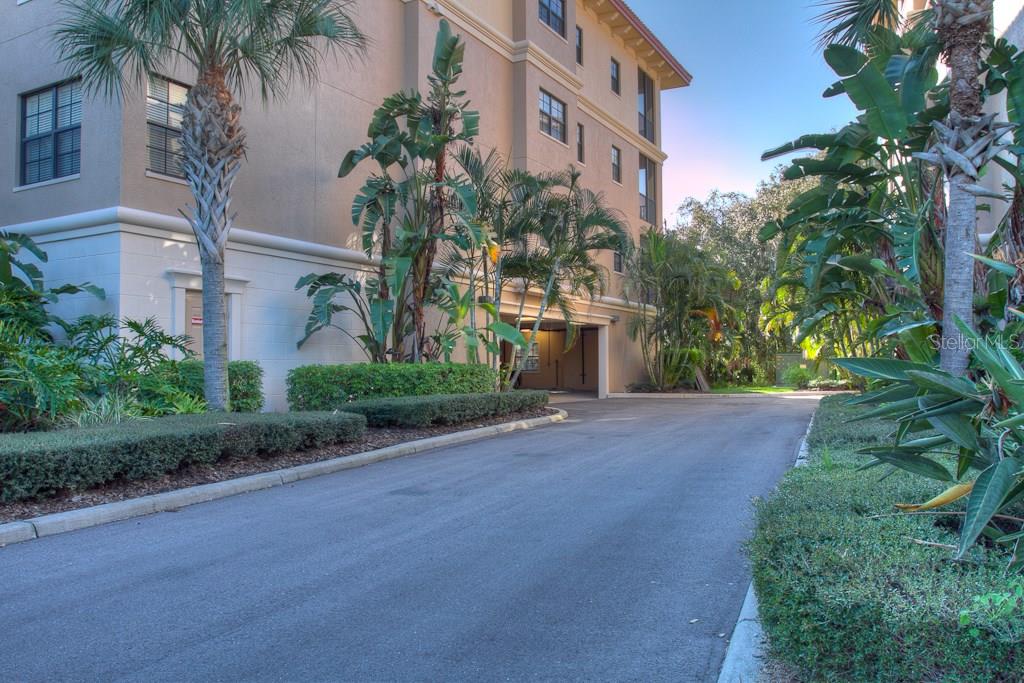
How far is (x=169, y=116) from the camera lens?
1425 cm

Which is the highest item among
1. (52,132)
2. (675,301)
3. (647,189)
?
(647,189)

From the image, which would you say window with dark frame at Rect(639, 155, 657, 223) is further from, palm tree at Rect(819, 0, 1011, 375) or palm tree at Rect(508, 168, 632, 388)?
palm tree at Rect(819, 0, 1011, 375)

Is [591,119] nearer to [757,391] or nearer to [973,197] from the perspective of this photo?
[757,391]

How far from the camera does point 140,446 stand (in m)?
8.23

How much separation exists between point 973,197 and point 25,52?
16105mm

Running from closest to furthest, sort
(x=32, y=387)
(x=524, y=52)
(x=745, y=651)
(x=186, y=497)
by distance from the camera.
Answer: (x=745, y=651)
(x=186, y=497)
(x=32, y=387)
(x=524, y=52)

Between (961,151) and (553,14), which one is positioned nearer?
(961,151)

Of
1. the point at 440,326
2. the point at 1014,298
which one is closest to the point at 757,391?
the point at 440,326

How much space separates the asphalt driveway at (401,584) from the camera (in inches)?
162

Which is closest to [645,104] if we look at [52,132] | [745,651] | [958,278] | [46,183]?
[52,132]

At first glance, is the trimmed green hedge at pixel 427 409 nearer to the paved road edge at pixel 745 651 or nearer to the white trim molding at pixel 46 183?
the white trim molding at pixel 46 183

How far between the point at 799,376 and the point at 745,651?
28559 mm

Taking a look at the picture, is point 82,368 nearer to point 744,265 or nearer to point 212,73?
point 212,73

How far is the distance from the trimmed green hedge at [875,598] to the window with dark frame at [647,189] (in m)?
28.4
